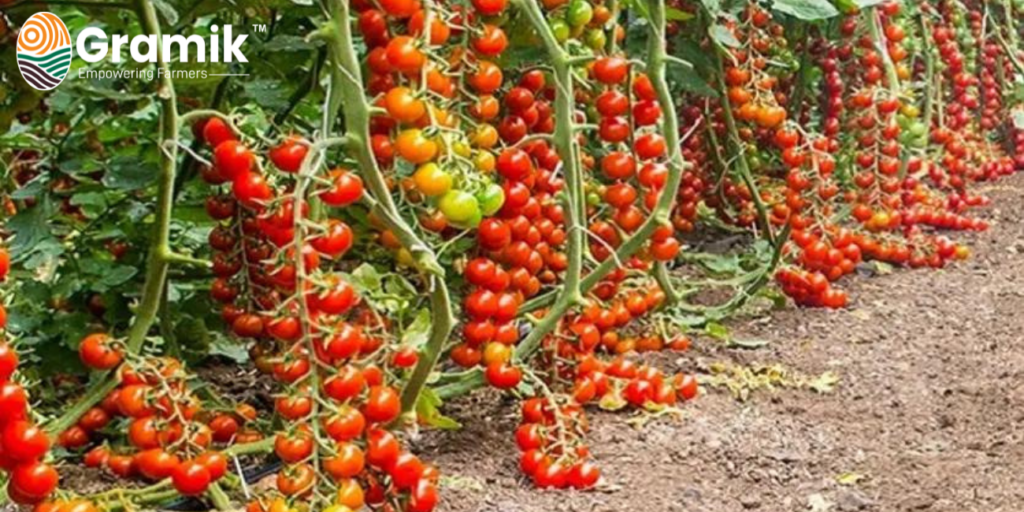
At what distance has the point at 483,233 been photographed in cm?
154

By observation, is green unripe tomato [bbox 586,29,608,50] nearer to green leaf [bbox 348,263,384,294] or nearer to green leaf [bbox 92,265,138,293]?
green leaf [bbox 348,263,384,294]

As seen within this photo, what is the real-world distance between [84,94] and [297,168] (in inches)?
15.0

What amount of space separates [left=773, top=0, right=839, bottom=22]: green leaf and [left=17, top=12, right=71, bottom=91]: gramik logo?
3.37 ft

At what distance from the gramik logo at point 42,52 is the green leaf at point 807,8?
1.03 metres

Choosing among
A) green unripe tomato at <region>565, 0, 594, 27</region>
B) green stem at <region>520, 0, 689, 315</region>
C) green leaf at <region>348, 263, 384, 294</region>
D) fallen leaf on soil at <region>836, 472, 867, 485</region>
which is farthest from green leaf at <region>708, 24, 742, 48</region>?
green leaf at <region>348, 263, 384, 294</region>

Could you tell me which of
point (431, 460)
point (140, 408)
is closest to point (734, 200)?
point (431, 460)

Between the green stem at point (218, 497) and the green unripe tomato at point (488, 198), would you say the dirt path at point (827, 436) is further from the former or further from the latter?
the green unripe tomato at point (488, 198)

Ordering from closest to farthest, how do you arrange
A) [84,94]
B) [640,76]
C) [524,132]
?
[84,94]
[524,132]
[640,76]

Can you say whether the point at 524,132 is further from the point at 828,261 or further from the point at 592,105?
the point at 828,261

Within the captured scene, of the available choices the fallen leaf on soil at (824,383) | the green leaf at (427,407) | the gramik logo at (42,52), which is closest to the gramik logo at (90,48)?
the gramik logo at (42,52)

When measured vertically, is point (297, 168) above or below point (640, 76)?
above

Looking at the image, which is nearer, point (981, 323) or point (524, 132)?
point (524, 132)

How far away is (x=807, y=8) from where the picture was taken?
6.96 feet

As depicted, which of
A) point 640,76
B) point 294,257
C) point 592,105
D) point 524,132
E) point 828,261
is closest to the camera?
point 294,257
